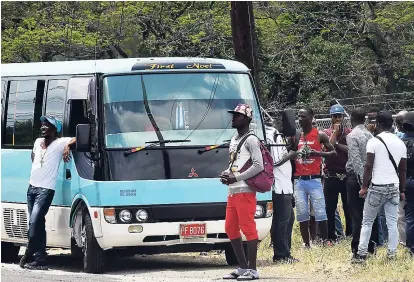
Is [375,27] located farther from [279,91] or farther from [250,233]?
[250,233]

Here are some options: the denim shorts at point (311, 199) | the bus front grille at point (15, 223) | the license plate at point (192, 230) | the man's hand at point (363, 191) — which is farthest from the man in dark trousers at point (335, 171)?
the bus front grille at point (15, 223)

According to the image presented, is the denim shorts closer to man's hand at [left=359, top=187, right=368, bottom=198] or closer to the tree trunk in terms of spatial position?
man's hand at [left=359, top=187, right=368, bottom=198]

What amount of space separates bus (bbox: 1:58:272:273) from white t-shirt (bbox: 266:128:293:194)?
27 centimetres

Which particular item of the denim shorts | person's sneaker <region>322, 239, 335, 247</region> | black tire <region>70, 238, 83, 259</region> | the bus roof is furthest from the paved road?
the bus roof

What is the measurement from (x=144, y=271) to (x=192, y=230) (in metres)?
1.04

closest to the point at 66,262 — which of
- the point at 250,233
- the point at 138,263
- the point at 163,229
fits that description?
the point at 138,263

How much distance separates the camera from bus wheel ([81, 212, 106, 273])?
39.8 ft

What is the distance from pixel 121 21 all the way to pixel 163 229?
74.0 ft

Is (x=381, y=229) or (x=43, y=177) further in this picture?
(x=381, y=229)

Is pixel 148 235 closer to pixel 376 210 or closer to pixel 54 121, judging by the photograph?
pixel 54 121

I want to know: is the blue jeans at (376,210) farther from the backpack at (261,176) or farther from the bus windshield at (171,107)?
the bus windshield at (171,107)

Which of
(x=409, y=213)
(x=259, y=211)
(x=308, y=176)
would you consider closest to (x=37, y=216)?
(x=259, y=211)

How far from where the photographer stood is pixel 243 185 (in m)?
10.7

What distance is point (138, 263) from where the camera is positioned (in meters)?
14.2
